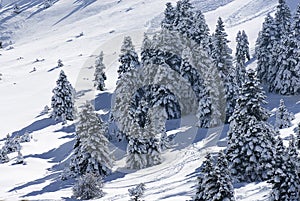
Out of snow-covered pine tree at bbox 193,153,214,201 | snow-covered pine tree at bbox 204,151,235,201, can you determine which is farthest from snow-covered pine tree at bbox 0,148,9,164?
snow-covered pine tree at bbox 204,151,235,201

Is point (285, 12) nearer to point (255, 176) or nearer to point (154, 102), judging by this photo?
point (154, 102)

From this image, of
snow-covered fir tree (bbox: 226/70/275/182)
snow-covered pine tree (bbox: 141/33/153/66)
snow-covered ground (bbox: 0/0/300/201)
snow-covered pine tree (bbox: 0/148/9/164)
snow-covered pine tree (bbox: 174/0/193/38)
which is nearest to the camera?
snow-covered fir tree (bbox: 226/70/275/182)

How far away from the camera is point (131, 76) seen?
57.7 meters

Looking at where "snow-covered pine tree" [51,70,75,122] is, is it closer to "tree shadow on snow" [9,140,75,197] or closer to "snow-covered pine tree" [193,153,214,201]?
"tree shadow on snow" [9,140,75,197]

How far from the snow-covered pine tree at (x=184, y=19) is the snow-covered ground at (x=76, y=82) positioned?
13424 mm

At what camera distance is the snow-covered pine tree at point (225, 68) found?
52.9 meters

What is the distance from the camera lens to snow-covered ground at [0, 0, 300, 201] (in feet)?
132

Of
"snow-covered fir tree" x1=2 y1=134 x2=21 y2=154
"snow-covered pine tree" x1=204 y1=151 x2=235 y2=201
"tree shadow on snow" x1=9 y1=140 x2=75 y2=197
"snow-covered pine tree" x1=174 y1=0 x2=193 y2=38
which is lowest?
"tree shadow on snow" x1=9 y1=140 x2=75 y2=197

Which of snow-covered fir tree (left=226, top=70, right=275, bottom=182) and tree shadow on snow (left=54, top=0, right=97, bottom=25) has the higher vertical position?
tree shadow on snow (left=54, top=0, right=97, bottom=25)

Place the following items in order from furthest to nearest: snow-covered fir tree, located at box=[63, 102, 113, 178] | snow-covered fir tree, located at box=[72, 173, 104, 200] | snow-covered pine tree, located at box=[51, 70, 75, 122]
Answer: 1. snow-covered pine tree, located at box=[51, 70, 75, 122]
2. snow-covered fir tree, located at box=[63, 102, 113, 178]
3. snow-covered fir tree, located at box=[72, 173, 104, 200]

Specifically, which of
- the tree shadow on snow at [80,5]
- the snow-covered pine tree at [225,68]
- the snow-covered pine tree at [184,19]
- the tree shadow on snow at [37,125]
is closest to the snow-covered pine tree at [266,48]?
the snow-covered pine tree at [225,68]

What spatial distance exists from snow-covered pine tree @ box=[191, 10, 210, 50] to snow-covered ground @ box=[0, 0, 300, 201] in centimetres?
1067

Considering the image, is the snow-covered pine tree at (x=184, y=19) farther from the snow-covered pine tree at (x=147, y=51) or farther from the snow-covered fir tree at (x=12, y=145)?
the snow-covered fir tree at (x=12, y=145)

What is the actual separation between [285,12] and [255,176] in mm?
38696
